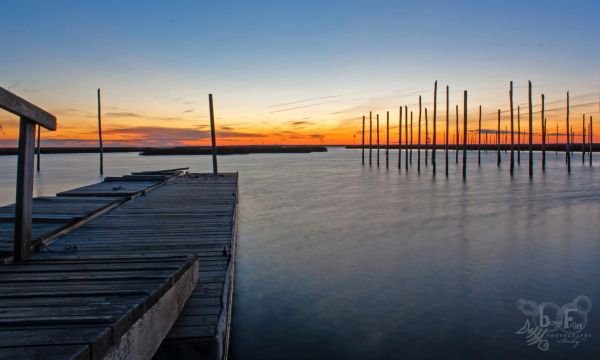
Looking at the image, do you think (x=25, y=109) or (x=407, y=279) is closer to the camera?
(x=25, y=109)

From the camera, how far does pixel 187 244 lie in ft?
20.1

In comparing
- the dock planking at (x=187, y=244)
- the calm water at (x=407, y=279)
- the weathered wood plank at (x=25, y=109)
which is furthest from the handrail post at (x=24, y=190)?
the calm water at (x=407, y=279)

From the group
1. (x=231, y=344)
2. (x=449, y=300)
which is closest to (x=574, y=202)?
(x=449, y=300)

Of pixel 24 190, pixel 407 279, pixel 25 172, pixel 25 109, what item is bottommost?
pixel 407 279

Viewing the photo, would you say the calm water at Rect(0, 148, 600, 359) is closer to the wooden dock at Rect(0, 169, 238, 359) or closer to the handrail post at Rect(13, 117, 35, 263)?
the wooden dock at Rect(0, 169, 238, 359)

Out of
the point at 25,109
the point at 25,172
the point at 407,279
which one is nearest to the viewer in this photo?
the point at 25,109

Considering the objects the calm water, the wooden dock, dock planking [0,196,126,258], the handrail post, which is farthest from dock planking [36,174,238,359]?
the calm water

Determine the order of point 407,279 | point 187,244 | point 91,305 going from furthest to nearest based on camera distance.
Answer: point 407,279, point 187,244, point 91,305

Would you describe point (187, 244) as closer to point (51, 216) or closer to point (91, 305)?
point (51, 216)

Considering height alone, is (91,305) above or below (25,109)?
below

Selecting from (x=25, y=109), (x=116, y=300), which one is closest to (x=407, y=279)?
(x=116, y=300)

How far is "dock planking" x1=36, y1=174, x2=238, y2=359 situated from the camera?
121 inches

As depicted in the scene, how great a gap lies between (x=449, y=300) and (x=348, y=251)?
357cm

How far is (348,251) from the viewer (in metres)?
9.81
